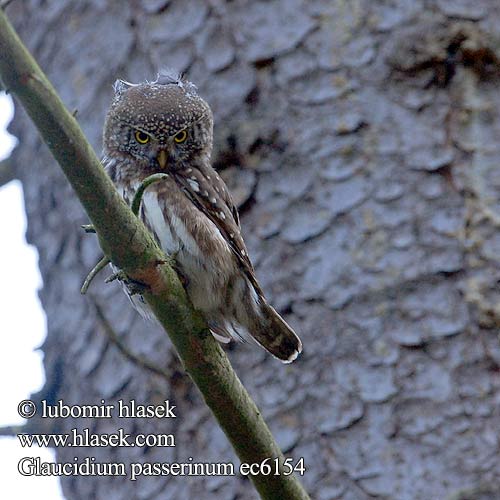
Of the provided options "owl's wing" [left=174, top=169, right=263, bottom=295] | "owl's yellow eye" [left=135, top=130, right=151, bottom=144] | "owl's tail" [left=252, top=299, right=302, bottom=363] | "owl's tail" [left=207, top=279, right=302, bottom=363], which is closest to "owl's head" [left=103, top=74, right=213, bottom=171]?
"owl's yellow eye" [left=135, top=130, right=151, bottom=144]

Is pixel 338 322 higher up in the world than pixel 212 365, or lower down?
lower down

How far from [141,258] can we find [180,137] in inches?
57.3

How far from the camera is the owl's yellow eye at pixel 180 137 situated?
3.55m

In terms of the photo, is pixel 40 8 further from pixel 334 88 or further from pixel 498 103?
pixel 498 103

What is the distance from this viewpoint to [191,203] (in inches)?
130

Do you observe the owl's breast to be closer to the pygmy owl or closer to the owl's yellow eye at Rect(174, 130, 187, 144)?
the pygmy owl

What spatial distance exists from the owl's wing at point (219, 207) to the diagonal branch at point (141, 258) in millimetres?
885

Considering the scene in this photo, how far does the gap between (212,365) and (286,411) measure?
3.48 feet

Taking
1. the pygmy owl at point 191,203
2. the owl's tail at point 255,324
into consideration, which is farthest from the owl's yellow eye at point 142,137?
the owl's tail at point 255,324

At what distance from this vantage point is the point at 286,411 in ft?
11.2

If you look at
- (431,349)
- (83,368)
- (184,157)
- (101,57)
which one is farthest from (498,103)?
(83,368)

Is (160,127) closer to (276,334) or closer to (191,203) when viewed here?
(191,203)

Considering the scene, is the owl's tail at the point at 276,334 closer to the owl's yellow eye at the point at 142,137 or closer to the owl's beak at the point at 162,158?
the owl's beak at the point at 162,158

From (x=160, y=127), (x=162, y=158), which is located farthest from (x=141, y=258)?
(x=160, y=127)
